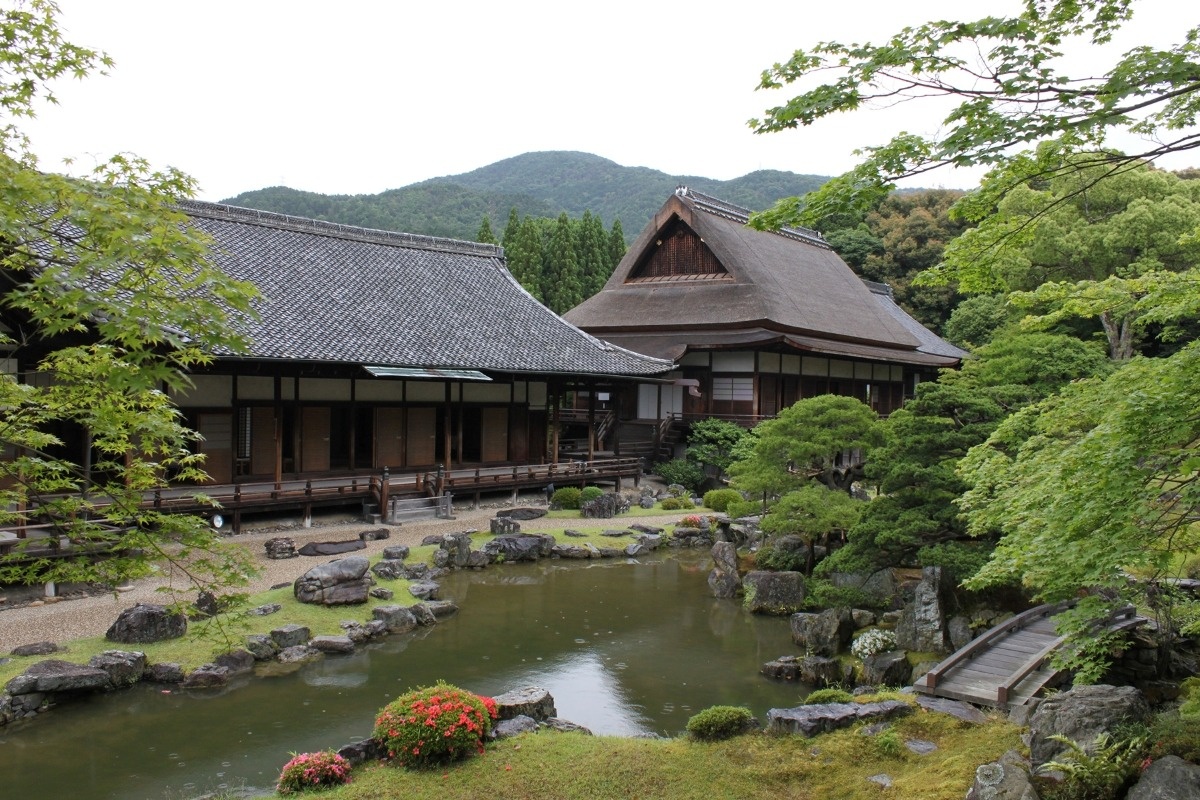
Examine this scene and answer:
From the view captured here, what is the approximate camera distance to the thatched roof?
3072 centimetres

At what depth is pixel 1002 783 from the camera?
6.68 meters

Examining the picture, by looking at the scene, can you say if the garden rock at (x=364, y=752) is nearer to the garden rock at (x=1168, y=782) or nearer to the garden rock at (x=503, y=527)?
the garden rock at (x=1168, y=782)

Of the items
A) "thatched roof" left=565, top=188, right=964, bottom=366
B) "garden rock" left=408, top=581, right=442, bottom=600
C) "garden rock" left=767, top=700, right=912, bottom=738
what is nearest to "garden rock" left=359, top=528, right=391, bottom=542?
"garden rock" left=408, top=581, right=442, bottom=600

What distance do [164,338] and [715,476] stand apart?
77.5 feet

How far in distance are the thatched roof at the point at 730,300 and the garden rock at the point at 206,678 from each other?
20.5 meters

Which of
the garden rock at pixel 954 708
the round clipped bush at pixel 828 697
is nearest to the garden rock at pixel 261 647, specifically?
the round clipped bush at pixel 828 697

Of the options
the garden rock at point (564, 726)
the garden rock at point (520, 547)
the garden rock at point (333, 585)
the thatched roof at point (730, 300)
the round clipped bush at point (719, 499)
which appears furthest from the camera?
the thatched roof at point (730, 300)

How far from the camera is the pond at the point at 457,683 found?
8.98m

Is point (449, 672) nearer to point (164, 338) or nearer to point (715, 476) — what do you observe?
point (164, 338)

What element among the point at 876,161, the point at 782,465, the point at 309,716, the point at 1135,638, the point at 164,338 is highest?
the point at 876,161

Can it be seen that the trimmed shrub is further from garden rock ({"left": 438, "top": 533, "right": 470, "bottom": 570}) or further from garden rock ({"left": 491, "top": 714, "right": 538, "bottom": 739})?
garden rock ({"left": 491, "top": 714, "right": 538, "bottom": 739})

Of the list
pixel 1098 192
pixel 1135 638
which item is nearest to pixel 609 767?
pixel 1135 638

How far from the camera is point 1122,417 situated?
519cm

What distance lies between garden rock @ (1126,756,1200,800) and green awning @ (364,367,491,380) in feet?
52.7
